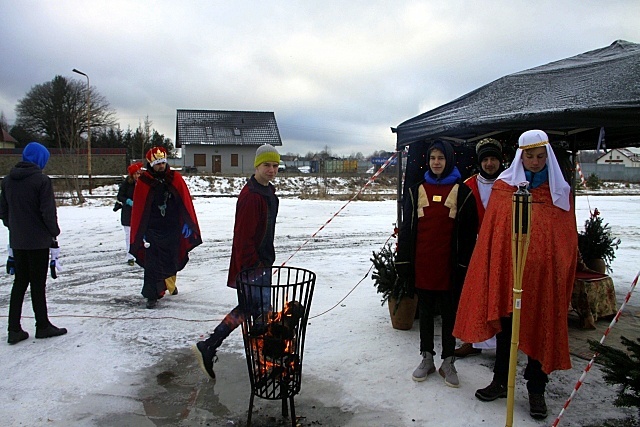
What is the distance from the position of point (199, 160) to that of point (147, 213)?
40442 millimetres

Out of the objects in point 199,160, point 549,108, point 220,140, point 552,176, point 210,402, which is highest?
point 220,140

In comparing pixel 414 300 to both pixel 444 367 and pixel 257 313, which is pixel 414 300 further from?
pixel 257 313

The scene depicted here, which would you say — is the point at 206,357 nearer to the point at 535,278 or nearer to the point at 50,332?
the point at 50,332

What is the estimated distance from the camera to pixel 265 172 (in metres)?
3.66

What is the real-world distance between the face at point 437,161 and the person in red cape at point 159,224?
3207 mm

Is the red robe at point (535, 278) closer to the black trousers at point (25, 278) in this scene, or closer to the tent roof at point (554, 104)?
the tent roof at point (554, 104)

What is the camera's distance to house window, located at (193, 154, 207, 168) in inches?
1752

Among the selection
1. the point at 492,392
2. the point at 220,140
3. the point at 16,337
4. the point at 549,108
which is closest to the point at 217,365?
the point at 16,337

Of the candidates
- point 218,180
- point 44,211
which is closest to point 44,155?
point 44,211

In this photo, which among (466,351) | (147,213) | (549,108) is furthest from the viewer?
(147,213)

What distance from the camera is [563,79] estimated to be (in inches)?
180

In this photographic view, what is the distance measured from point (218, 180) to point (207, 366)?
27034 millimetres

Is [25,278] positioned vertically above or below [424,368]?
above

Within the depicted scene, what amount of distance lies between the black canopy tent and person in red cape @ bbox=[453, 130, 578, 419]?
0.88 metres
